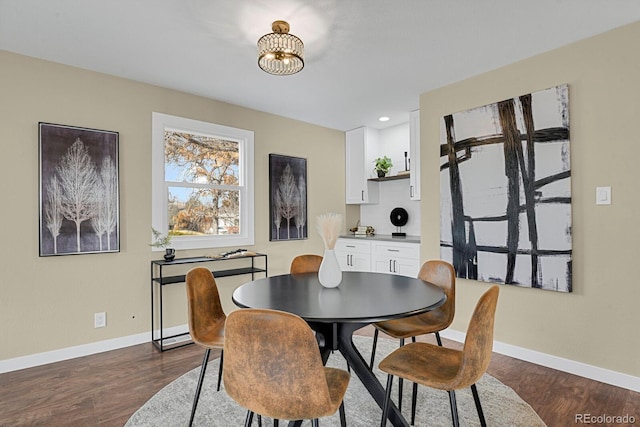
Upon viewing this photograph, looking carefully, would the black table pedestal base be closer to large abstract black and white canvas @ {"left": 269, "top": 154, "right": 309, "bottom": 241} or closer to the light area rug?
the light area rug

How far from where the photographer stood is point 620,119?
2498 mm

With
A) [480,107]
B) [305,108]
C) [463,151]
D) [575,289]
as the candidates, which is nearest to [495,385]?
[575,289]

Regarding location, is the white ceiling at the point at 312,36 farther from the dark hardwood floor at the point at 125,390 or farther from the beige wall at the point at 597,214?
the dark hardwood floor at the point at 125,390

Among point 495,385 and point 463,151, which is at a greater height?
point 463,151

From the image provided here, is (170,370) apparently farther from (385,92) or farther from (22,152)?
(385,92)

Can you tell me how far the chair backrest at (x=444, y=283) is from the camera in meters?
2.27

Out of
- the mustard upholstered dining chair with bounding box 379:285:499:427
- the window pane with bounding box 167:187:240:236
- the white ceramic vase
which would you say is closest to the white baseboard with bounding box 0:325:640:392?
the window pane with bounding box 167:187:240:236

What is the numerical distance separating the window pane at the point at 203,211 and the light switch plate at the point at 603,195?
332 cm

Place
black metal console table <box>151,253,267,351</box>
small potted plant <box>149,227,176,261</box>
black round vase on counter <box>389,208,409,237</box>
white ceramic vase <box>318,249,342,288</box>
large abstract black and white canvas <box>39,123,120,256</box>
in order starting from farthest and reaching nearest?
1. black round vase on counter <box>389,208,409,237</box>
2. small potted plant <box>149,227,176,261</box>
3. black metal console table <box>151,253,267,351</box>
4. large abstract black and white canvas <box>39,123,120,256</box>
5. white ceramic vase <box>318,249,342,288</box>

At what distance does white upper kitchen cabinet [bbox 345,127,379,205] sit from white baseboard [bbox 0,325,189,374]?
114 inches

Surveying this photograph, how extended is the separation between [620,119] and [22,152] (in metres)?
4.42

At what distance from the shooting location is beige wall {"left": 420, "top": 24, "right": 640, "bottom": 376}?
2451 millimetres

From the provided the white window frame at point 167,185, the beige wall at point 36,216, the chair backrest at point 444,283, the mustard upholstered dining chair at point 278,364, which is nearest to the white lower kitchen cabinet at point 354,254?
the white window frame at point 167,185

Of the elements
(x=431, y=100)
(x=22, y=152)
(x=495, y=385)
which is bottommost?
(x=495, y=385)
